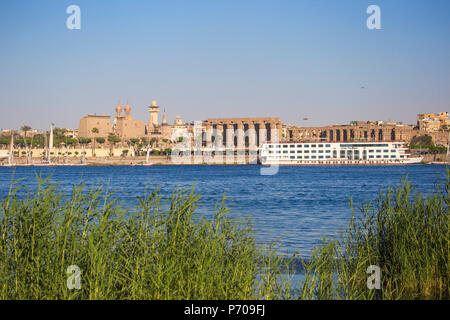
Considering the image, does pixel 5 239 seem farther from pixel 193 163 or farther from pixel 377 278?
pixel 193 163

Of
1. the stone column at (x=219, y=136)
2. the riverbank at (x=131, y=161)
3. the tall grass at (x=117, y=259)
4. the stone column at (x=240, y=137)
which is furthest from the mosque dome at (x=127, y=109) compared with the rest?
the tall grass at (x=117, y=259)

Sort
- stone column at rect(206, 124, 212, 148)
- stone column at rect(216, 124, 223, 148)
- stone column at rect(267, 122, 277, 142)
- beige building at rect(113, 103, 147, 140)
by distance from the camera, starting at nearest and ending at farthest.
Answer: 1. stone column at rect(216, 124, 223, 148)
2. stone column at rect(267, 122, 277, 142)
3. stone column at rect(206, 124, 212, 148)
4. beige building at rect(113, 103, 147, 140)

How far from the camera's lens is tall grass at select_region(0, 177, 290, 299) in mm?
6191

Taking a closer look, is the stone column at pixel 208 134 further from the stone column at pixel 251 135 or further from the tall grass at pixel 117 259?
the tall grass at pixel 117 259

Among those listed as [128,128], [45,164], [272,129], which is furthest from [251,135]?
[45,164]

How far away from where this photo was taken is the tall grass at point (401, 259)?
7.50 metres

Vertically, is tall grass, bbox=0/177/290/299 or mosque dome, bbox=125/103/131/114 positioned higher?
mosque dome, bbox=125/103/131/114

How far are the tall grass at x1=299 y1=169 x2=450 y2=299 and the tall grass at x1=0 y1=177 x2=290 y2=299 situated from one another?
1078 mm

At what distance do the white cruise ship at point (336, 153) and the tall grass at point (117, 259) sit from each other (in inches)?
3412

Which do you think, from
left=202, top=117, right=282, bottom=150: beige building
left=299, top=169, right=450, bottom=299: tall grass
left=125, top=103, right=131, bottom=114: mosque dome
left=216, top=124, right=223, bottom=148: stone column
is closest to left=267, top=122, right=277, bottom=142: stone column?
left=202, top=117, right=282, bottom=150: beige building

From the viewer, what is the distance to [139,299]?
6215mm

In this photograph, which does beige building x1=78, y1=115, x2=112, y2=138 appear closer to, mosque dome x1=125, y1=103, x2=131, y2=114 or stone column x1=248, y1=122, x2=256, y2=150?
mosque dome x1=125, y1=103, x2=131, y2=114

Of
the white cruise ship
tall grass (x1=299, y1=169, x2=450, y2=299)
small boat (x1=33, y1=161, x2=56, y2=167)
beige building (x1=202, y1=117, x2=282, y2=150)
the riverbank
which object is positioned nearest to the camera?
tall grass (x1=299, y1=169, x2=450, y2=299)

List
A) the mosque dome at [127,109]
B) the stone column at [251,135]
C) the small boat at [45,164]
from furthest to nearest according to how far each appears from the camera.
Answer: the mosque dome at [127,109], the stone column at [251,135], the small boat at [45,164]
